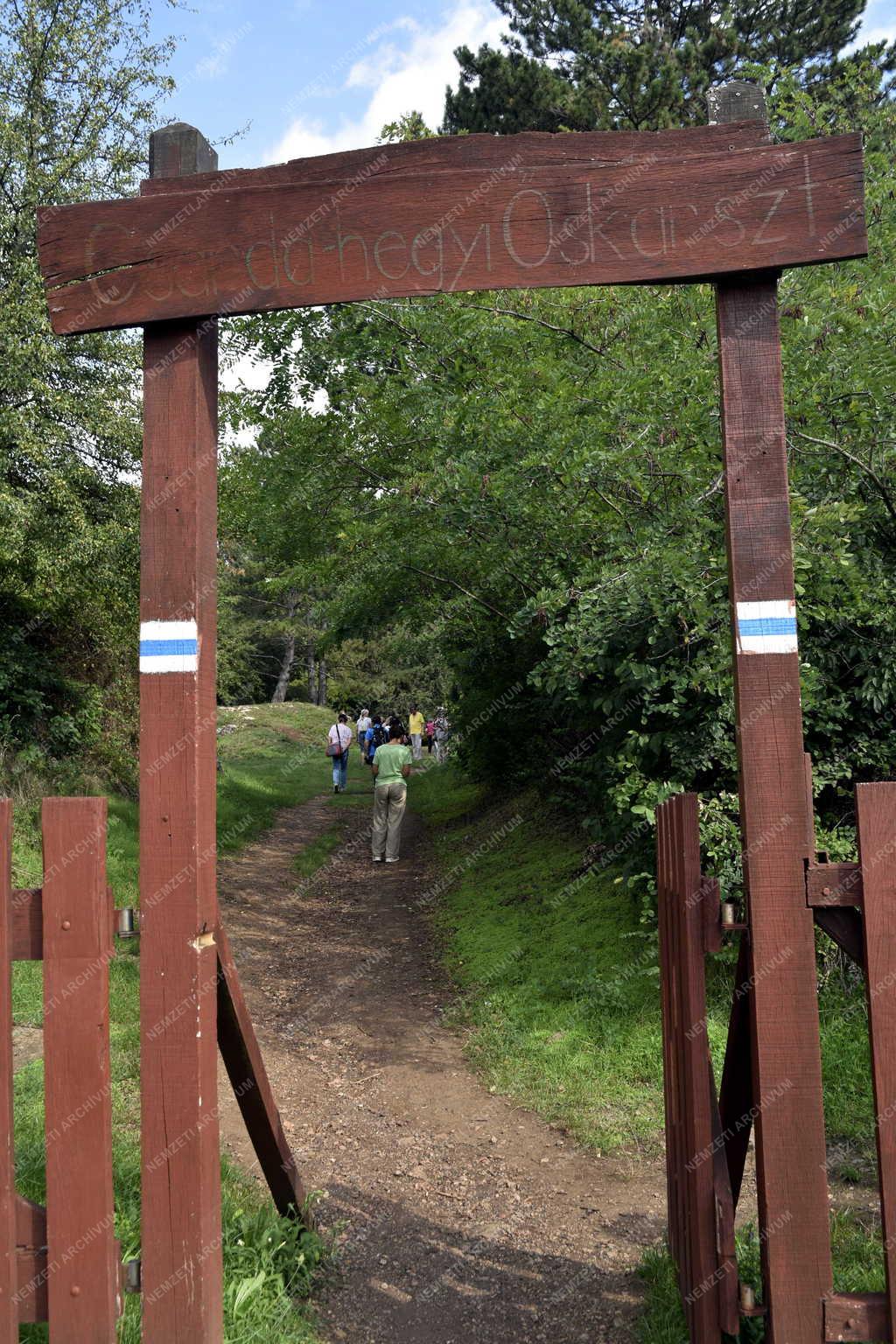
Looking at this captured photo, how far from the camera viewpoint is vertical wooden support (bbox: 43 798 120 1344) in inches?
107

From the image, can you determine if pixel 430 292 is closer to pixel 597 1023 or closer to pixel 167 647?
pixel 167 647

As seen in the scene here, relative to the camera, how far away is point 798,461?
6285 millimetres

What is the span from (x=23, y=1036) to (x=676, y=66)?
18.0 m

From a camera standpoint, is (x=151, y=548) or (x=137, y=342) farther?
(x=137, y=342)

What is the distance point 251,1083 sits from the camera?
3.60m

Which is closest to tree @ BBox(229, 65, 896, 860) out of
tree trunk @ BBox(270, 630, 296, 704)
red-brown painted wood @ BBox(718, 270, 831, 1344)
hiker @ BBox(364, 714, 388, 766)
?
red-brown painted wood @ BBox(718, 270, 831, 1344)

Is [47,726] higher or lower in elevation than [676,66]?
lower

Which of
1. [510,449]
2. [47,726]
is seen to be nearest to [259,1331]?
[510,449]

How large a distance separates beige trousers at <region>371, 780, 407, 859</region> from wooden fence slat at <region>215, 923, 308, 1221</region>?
32.4 feet

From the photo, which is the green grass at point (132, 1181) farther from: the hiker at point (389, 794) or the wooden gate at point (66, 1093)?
the hiker at point (389, 794)

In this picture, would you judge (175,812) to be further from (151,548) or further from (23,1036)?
(23,1036)

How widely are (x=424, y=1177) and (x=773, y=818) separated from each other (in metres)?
3.21

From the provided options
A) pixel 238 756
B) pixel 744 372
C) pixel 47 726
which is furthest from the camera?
pixel 238 756

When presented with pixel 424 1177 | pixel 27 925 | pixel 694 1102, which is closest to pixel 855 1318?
pixel 694 1102
